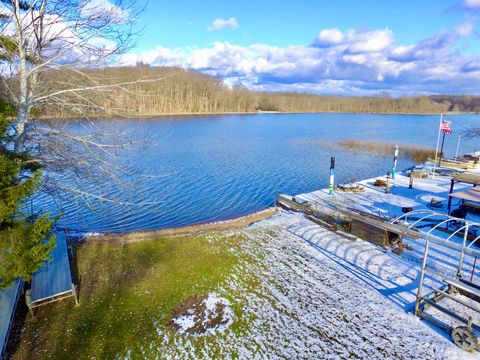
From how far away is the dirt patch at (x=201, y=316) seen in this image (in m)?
7.78

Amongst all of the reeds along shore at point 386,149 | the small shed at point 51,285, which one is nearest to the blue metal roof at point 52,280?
the small shed at point 51,285

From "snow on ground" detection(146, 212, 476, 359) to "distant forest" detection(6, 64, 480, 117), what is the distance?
236 inches

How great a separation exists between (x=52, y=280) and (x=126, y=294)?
205cm

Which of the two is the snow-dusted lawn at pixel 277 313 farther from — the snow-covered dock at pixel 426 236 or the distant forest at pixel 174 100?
the distant forest at pixel 174 100

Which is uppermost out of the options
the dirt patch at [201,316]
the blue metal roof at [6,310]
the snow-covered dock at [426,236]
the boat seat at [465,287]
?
the boat seat at [465,287]

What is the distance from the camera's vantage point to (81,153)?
8.09 m

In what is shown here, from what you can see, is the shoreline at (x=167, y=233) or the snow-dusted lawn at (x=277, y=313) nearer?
the snow-dusted lawn at (x=277, y=313)

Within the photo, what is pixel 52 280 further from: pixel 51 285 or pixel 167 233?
pixel 167 233

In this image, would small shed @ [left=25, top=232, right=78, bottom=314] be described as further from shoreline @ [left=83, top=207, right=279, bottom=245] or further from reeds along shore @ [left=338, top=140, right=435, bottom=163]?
reeds along shore @ [left=338, top=140, right=435, bottom=163]

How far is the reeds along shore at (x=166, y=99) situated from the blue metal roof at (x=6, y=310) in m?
4.65

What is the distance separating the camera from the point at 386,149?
41.0 m

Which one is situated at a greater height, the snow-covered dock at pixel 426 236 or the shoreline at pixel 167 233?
the snow-covered dock at pixel 426 236

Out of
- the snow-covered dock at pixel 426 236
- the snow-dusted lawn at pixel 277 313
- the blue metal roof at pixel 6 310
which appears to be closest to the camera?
the blue metal roof at pixel 6 310

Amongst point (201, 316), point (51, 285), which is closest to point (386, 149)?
point (201, 316)
